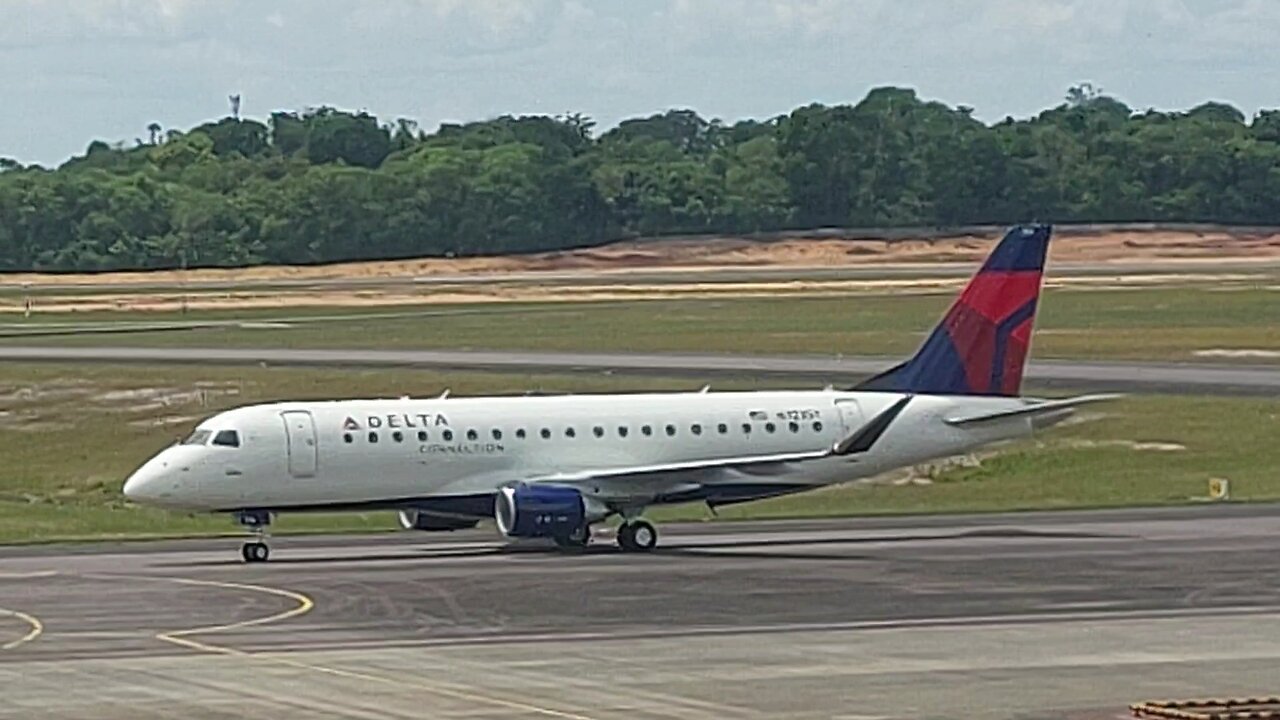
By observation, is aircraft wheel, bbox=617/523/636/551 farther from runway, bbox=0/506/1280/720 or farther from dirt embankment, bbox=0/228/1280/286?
dirt embankment, bbox=0/228/1280/286

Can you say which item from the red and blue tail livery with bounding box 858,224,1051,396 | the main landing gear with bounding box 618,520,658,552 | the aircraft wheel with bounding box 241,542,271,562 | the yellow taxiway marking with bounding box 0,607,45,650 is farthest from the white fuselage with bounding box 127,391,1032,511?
the yellow taxiway marking with bounding box 0,607,45,650

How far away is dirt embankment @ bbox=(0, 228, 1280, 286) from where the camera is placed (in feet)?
598

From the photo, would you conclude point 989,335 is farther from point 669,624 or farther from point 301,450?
point 669,624

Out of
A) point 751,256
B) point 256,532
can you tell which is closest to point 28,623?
point 256,532

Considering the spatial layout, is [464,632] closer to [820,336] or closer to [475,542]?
[475,542]

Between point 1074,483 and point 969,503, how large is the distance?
4141mm

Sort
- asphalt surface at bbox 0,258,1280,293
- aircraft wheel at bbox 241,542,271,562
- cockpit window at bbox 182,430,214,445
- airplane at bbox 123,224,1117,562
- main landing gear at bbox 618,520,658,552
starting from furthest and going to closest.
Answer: asphalt surface at bbox 0,258,1280,293, main landing gear at bbox 618,520,658,552, cockpit window at bbox 182,430,214,445, airplane at bbox 123,224,1117,562, aircraft wheel at bbox 241,542,271,562

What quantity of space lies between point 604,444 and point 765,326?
5975 centimetres

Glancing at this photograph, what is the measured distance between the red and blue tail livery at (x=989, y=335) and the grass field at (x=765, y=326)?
35455mm

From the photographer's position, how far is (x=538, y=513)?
53406 millimetres

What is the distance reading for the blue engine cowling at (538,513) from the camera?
53406 mm

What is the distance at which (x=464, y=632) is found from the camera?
40.6m

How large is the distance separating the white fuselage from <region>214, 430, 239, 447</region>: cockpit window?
26 millimetres

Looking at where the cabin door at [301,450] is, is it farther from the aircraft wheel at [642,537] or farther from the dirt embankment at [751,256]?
the dirt embankment at [751,256]
